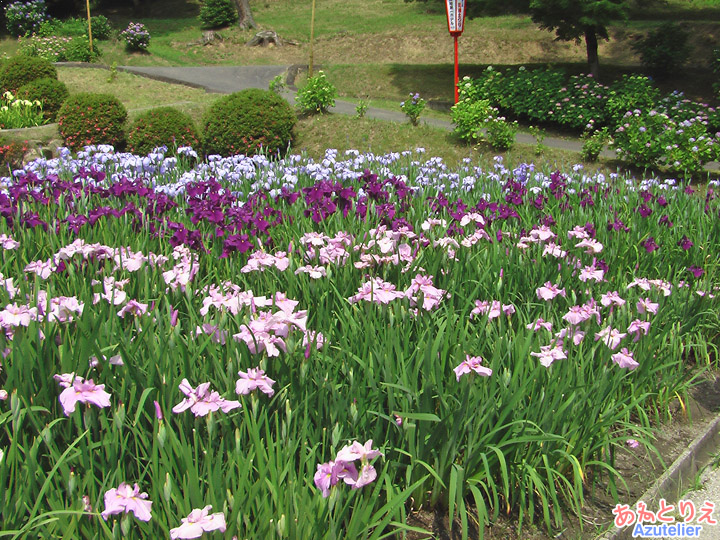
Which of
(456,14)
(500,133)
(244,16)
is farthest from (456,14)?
(244,16)

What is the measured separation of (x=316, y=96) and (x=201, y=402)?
35.3 ft

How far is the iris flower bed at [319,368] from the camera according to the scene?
185cm

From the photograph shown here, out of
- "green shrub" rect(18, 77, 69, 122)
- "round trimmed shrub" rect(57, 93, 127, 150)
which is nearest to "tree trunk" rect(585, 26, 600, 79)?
"round trimmed shrub" rect(57, 93, 127, 150)

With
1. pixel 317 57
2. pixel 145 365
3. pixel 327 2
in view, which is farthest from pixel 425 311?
pixel 327 2

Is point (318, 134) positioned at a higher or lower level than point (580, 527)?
higher

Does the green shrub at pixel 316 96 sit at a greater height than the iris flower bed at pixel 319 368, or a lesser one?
greater

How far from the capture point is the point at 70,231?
405cm

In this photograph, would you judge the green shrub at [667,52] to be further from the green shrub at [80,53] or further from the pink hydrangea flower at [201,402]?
the pink hydrangea flower at [201,402]

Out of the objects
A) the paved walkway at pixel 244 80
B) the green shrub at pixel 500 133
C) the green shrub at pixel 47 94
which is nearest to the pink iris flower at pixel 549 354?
the green shrub at pixel 500 133

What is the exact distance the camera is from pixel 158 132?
9.94 m

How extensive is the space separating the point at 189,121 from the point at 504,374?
9134mm

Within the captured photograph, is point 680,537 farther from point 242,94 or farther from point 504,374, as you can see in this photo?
point 242,94

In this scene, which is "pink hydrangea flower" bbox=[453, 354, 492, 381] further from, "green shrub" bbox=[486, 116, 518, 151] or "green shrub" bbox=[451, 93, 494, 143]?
"green shrub" bbox=[451, 93, 494, 143]

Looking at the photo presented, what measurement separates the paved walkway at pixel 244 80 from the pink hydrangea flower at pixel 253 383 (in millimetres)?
10709
